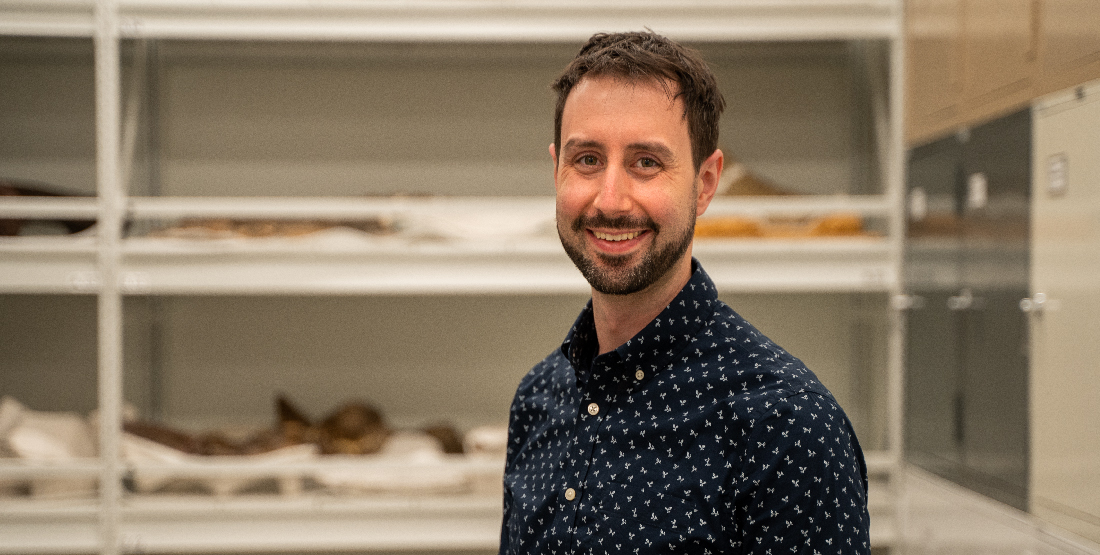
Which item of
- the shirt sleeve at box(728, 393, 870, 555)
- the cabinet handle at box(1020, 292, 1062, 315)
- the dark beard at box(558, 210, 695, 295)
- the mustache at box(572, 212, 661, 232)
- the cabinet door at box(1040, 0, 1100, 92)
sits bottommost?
the shirt sleeve at box(728, 393, 870, 555)

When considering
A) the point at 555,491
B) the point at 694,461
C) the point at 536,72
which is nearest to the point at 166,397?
the point at 536,72

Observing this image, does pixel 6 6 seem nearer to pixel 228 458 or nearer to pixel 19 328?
pixel 19 328

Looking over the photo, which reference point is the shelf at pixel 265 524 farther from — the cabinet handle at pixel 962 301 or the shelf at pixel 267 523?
the cabinet handle at pixel 962 301

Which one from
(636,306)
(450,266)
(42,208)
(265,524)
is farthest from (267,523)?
(636,306)

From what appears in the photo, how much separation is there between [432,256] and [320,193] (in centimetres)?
75

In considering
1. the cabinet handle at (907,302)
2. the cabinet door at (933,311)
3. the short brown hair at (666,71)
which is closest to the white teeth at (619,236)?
the short brown hair at (666,71)

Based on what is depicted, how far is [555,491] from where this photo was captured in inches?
33.3

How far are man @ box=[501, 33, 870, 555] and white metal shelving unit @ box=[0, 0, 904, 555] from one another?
1.21m

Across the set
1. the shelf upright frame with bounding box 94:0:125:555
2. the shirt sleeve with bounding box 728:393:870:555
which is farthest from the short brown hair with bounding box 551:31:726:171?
the shelf upright frame with bounding box 94:0:125:555

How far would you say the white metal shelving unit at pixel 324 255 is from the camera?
79.1 inches

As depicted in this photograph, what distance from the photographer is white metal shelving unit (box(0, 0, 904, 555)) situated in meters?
2.01

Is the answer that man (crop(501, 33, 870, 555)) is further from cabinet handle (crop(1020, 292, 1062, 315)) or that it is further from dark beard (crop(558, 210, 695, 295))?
cabinet handle (crop(1020, 292, 1062, 315))

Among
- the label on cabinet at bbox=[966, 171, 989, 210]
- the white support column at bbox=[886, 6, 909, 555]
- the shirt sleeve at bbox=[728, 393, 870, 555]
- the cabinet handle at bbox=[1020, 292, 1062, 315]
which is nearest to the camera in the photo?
the shirt sleeve at bbox=[728, 393, 870, 555]

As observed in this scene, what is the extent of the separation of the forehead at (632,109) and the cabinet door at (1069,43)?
969 mm
